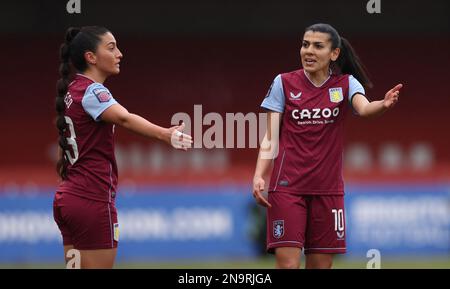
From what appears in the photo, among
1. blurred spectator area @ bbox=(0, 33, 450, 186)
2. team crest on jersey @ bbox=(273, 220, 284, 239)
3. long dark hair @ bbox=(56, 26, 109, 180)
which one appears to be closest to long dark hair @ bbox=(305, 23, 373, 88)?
team crest on jersey @ bbox=(273, 220, 284, 239)

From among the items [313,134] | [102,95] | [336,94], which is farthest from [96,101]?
[336,94]

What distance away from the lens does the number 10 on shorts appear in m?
7.73

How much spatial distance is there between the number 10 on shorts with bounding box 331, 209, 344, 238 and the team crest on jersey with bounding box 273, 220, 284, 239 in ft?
1.23

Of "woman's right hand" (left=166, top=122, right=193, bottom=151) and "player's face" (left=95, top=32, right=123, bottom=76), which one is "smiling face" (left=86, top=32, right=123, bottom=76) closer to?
"player's face" (left=95, top=32, right=123, bottom=76)

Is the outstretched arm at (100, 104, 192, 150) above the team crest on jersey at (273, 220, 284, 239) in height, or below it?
above

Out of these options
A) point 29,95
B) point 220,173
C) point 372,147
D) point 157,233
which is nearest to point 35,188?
point 157,233

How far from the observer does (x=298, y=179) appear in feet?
25.2

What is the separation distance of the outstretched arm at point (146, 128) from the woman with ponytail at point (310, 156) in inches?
46.5

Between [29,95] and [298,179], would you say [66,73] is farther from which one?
[29,95]

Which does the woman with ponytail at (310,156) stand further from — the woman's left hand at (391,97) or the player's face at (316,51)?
the woman's left hand at (391,97)

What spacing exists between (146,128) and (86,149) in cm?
52

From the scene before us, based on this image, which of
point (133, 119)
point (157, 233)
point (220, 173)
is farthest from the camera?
point (220, 173)

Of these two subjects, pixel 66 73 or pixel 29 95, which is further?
pixel 29 95

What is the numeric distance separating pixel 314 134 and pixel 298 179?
1.10 feet
